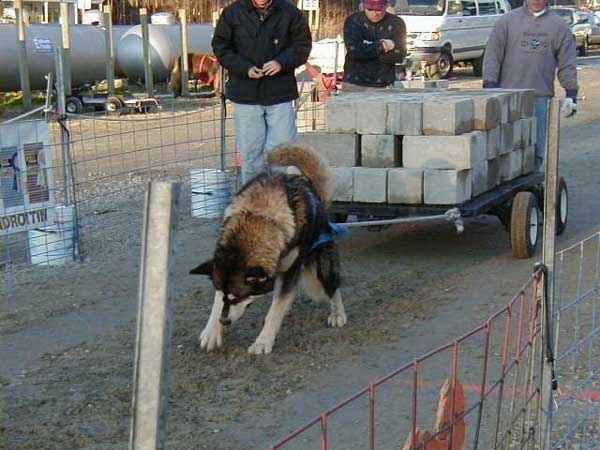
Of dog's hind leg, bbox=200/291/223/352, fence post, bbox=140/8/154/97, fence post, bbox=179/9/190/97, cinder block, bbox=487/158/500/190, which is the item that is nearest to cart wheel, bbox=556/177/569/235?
cinder block, bbox=487/158/500/190

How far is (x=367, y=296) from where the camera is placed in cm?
676

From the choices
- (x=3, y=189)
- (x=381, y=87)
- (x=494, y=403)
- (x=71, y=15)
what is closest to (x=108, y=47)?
(x=71, y=15)

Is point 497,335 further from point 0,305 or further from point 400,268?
point 0,305

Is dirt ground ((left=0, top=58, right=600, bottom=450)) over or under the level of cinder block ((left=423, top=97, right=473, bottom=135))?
under

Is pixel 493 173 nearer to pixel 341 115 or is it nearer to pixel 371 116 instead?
pixel 371 116

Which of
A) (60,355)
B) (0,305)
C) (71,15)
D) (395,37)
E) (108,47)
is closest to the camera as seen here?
(60,355)

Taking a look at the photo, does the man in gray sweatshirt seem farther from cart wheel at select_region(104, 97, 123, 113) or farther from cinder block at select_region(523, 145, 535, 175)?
cart wheel at select_region(104, 97, 123, 113)

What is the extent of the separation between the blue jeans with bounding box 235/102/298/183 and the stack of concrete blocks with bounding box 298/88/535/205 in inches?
12.7

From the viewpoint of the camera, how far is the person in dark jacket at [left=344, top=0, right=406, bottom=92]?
31.2 feet

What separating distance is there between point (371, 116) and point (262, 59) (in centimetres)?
104

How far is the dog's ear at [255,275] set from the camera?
16.6ft

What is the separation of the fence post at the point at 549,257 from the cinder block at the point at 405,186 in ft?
Answer: 12.4

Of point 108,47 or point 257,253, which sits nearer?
point 257,253

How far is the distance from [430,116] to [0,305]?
3187 millimetres
